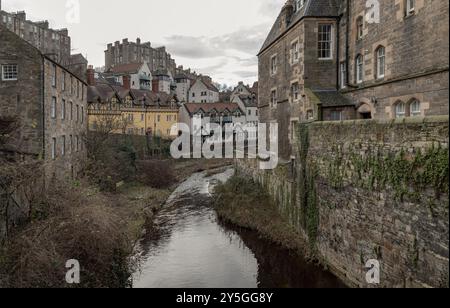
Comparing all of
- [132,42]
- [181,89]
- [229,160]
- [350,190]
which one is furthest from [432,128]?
[132,42]

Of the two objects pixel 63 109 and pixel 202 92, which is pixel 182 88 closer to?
pixel 202 92

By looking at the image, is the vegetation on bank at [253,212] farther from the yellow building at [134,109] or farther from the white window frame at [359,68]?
the yellow building at [134,109]

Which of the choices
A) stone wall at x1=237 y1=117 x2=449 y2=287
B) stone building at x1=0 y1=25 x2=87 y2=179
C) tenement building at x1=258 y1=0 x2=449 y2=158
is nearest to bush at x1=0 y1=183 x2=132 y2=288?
stone wall at x1=237 y1=117 x2=449 y2=287

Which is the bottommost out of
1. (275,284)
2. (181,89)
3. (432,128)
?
(275,284)

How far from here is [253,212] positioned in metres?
23.8

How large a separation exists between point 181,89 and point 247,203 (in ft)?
215

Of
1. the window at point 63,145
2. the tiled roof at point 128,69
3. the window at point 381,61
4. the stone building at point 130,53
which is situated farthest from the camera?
the stone building at point 130,53

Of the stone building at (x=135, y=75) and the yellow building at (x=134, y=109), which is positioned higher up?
the stone building at (x=135, y=75)

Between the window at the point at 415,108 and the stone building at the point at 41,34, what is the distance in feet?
219

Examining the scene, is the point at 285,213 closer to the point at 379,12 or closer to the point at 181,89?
the point at 379,12

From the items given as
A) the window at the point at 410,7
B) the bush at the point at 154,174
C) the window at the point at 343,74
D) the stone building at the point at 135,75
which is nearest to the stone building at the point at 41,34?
the stone building at the point at 135,75

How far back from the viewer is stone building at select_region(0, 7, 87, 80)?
250 ft

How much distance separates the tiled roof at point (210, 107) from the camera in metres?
64.8

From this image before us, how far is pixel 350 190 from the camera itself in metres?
13.9
